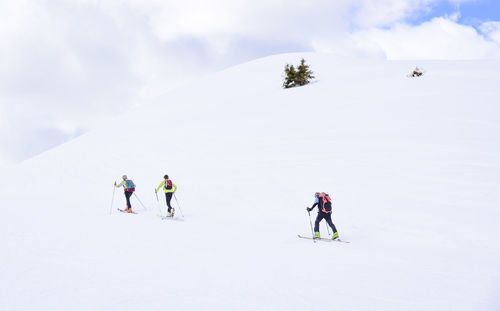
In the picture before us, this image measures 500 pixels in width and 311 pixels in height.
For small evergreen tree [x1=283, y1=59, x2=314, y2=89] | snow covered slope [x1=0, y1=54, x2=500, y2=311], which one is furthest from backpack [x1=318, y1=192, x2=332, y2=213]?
small evergreen tree [x1=283, y1=59, x2=314, y2=89]

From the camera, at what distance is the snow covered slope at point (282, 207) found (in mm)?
6191

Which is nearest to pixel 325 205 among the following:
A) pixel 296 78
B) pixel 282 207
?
pixel 282 207

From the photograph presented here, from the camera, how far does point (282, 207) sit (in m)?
13.0

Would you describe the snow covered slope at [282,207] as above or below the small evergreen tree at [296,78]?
below

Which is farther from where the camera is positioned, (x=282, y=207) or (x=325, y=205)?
(x=282, y=207)

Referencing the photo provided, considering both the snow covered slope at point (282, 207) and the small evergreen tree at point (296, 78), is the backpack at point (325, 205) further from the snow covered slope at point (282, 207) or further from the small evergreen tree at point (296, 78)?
the small evergreen tree at point (296, 78)

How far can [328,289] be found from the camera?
627cm

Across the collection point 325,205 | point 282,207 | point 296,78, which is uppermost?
point 296,78

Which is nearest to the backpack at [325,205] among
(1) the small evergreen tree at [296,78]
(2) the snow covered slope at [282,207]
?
(2) the snow covered slope at [282,207]

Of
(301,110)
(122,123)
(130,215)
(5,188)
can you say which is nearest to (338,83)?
(301,110)

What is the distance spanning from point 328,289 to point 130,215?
901cm

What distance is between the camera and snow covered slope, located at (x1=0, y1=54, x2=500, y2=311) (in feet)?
20.3

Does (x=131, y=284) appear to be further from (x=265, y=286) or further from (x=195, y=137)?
(x=195, y=137)

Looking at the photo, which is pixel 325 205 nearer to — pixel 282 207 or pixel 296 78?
pixel 282 207
